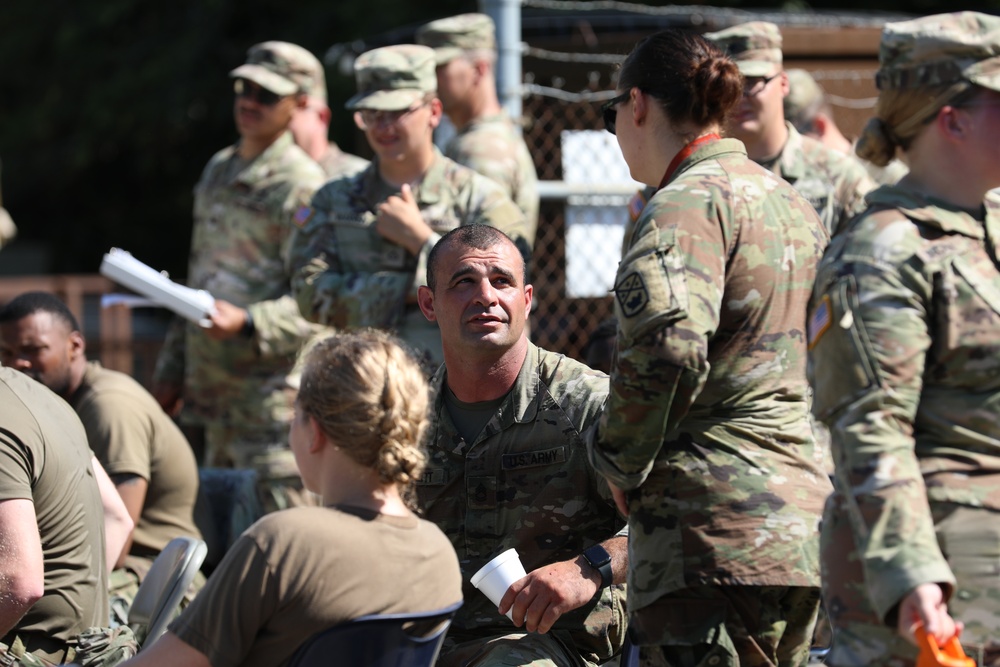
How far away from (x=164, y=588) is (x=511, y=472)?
943mm

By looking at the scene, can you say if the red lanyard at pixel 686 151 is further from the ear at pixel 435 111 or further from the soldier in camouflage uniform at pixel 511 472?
the ear at pixel 435 111

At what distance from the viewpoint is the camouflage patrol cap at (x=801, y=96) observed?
586 centimetres

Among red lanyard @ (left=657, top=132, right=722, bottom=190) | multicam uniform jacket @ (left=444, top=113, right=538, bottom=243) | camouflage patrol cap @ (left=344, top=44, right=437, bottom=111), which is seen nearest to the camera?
red lanyard @ (left=657, top=132, right=722, bottom=190)

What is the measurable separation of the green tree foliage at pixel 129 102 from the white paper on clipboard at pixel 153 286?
21.9 feet

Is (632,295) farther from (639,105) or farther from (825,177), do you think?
(825,177)

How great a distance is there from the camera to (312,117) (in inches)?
269

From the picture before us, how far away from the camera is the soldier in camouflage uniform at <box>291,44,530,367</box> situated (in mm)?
5027

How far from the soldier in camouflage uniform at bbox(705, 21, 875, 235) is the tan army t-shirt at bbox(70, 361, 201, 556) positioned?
2.11m

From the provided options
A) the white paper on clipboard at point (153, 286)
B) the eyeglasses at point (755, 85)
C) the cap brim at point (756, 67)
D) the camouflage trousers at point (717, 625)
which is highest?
the cap brim at point (756, 67)

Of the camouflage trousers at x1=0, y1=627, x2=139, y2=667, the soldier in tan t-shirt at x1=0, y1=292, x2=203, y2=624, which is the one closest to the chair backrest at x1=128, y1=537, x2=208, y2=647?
the camouflage trousers at x1=0, y1=627, x2=139, y2=667

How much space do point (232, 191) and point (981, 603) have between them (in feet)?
14.2

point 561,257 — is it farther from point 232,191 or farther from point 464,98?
point 232,191

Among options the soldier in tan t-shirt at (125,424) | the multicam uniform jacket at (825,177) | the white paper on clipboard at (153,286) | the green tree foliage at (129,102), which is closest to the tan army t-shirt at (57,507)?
the soldier in tan t-shirt at (125,424)

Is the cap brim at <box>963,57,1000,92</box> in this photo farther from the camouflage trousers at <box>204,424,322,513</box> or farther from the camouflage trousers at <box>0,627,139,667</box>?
the camouflage trousers at <box>204,424,322,513</box>
